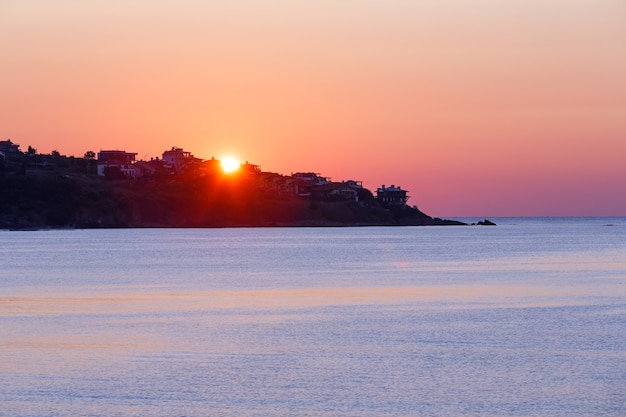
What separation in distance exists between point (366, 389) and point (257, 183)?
169018 mm

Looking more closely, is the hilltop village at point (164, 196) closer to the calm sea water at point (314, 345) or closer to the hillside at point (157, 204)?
the hillside at point (157, 204)

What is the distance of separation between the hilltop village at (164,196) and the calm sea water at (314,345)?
330 ft

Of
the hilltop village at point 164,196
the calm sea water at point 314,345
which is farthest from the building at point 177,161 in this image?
the calm sea water at point 314,345

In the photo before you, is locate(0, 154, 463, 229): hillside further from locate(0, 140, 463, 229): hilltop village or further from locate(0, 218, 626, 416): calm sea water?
locate(0, 218, 626, 416): calm sea water

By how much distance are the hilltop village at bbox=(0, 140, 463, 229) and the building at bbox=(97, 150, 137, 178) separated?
6.9 inches

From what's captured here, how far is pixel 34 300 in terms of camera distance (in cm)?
3975

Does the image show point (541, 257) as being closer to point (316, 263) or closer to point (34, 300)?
point (316, 263)

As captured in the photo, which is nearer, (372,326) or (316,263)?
(372,326)

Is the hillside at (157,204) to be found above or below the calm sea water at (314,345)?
above

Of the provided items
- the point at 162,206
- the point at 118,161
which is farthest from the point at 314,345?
the point at 118,161

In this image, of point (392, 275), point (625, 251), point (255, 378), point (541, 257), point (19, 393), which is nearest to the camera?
point (19, 393)

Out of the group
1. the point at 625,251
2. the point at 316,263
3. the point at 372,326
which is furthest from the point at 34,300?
the point at 625,251

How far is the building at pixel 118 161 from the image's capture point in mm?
177113

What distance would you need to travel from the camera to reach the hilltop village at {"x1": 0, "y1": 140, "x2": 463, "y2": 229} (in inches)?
5950
